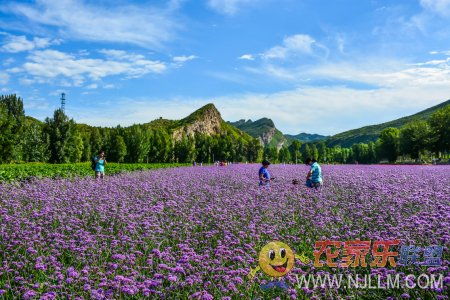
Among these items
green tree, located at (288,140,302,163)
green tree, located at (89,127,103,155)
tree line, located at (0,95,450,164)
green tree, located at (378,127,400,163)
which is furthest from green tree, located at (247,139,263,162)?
green tree, located at (89,127,103,155)

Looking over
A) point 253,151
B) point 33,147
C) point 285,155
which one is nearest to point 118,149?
point 33,147

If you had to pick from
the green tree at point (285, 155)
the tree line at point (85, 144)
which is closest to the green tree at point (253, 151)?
the tree line at point (85, 144)

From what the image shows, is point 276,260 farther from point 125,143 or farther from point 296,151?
point 296,151

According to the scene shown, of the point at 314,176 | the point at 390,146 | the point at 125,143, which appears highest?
the point at 125,143

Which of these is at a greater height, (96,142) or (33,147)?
(96,142)

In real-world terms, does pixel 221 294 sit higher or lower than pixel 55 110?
lower

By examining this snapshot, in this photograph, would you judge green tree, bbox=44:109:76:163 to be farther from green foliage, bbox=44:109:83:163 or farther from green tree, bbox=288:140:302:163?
green tree, bbox=288:140:302:163

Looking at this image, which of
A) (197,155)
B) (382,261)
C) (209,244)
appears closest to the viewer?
(382,261)

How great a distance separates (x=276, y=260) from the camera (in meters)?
5.12

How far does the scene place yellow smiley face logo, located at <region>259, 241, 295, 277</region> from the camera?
487 cm

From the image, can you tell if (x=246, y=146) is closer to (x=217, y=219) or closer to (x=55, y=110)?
(x=55, y=110)

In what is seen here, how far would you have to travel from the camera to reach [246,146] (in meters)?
111

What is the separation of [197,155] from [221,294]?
8782 centimetres

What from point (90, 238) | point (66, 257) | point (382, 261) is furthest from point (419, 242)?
point (66, 257)
